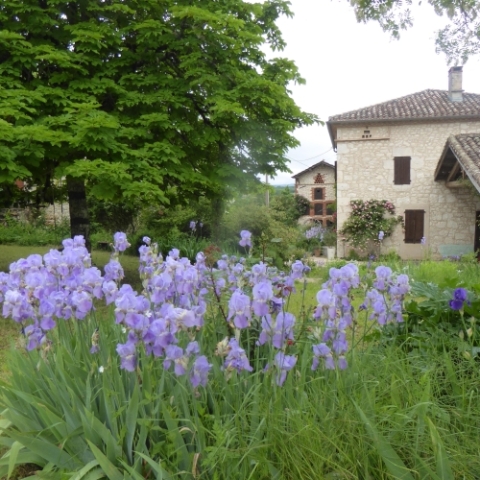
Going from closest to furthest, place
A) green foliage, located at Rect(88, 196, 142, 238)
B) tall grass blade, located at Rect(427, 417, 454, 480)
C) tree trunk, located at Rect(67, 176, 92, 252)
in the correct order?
tall grass blade, located at Rect(427, 417, 454, 480)
tree trunk, located at Rect(67, 176, 92, 252)
green foliage, located at Rect(88, 196, 142, 238)

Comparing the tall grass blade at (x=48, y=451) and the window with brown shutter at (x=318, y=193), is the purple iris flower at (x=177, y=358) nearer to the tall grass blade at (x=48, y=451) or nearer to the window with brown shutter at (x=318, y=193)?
the tall grass blade at (x=48, y=451)


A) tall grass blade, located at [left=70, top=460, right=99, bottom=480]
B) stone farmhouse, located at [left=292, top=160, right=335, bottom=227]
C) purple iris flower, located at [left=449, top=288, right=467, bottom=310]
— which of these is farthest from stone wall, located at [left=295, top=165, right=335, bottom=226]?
tall grass blade, located at [left=70, top=460, right=99, bottom=480]

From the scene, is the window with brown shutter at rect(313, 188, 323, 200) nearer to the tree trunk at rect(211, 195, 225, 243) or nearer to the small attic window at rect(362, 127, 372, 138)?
the small attic window at rect(362, 127, 372, 138)

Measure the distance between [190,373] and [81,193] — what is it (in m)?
7.67

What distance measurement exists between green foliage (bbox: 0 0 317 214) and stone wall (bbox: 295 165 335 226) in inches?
882

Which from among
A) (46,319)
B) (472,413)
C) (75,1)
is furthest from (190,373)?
(75,1)

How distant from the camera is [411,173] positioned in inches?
734

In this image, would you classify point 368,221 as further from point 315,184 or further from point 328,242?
point 315,184

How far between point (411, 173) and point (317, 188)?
13723 mm

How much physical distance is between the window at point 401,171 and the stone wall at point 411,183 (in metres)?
0.14

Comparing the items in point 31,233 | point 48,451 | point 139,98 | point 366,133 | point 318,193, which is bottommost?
point 48,451

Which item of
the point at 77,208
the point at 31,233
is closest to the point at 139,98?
the point at 77,208

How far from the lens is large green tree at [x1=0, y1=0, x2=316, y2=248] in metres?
6.64

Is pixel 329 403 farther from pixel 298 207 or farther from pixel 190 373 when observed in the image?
pixel 298 207
